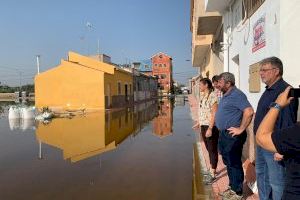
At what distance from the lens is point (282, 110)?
136 inches

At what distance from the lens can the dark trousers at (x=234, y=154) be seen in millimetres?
5125

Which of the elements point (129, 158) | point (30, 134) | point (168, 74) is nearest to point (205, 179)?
point (129, 158)

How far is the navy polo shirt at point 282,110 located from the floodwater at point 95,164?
2691 millimetres

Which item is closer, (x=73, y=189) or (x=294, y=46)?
(x=294, y=46)

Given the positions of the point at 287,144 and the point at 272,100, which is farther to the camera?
the point at 272,100

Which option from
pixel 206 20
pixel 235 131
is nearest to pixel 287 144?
pixel 235 131

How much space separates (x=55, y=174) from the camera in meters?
8.00

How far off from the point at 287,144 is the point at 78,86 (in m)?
26.9

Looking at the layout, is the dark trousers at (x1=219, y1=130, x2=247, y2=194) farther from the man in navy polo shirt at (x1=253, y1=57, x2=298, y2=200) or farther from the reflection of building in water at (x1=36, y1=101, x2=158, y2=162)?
the reflection of building in water at (x1=36, y1=101, x2=158, y2=162)

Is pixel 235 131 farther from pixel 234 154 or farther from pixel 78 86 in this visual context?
pixel 78 86

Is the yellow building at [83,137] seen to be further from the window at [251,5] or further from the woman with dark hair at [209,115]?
the window at [251,5]

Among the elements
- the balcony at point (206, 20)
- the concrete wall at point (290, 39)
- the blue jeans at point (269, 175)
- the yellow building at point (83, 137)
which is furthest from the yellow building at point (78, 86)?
the blue jeans at point (269, 175)

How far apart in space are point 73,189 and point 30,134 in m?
8.93

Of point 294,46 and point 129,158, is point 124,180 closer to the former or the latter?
point 129,158
